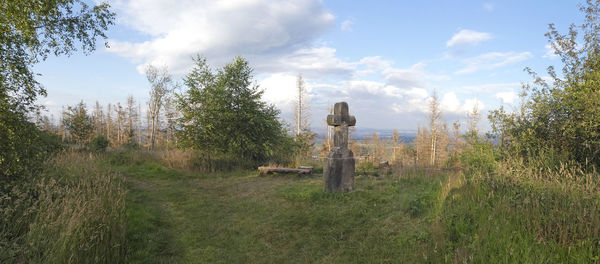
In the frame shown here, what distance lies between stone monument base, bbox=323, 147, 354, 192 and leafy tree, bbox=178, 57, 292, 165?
6.59 metres

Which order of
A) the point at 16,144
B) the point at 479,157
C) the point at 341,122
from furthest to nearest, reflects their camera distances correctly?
the point at 341,122 < the point at 479,157 < the point at 16,144

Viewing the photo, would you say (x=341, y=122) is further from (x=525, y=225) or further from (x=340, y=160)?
(x=525, y=225)

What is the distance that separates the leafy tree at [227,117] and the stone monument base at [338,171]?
6.59 m

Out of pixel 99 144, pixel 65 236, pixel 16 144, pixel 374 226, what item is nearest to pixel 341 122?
pixel 374 226

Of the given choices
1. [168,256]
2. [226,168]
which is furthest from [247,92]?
[168,256]

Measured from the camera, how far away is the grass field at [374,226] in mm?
3854

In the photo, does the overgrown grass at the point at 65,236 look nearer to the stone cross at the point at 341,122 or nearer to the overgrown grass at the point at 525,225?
the overgrown grass at the point at 525,225

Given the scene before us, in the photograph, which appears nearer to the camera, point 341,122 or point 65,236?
point 65,236

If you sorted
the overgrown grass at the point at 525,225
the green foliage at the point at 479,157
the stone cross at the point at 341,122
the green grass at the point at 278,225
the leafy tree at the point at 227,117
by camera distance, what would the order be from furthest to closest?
the leafy tree at the point at 227,117, the stone cross at the point at 341,122, the green foliage at the point at 479,157, the green grass at the point at 278,225, the overgrown grass at the point at 525,225

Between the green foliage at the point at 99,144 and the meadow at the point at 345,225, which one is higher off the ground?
the green foliage at the point at 99,144

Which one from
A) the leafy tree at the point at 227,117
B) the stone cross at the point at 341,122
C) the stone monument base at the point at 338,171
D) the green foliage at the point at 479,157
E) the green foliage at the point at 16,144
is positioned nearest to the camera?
the green foliage at the point at 16,144

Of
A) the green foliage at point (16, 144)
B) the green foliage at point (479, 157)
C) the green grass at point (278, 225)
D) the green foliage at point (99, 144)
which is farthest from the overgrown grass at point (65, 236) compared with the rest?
the green foliage at point (99, 144)

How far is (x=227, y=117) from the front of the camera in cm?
1483

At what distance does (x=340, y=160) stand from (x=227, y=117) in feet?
26.5
